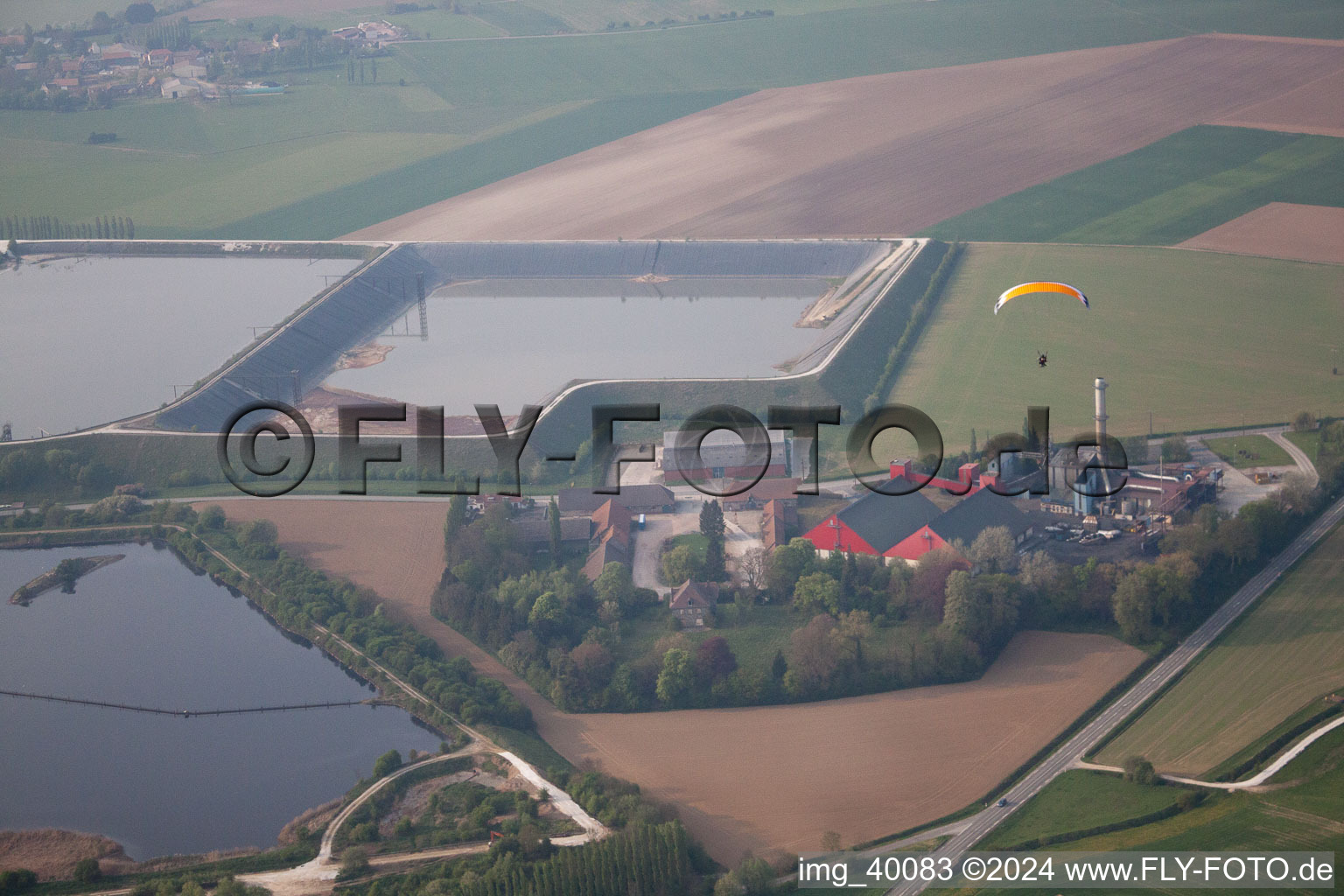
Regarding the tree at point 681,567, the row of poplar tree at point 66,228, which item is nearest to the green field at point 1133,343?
the tree at point 681,567

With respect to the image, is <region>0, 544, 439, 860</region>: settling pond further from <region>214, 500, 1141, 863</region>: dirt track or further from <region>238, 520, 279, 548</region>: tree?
<region>214, 500, 1141, 863</region>: dirt track

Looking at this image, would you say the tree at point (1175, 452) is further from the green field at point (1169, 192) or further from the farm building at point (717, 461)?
the green field at point (1169, 192)

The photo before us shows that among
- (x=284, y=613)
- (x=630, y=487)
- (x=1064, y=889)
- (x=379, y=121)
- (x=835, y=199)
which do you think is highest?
(x=379, y=121)

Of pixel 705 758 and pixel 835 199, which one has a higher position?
pixel 835 199

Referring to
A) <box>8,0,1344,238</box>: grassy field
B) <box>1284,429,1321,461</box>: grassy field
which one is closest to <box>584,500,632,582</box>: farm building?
<box>1284,429,1321,461</box>: grassy field

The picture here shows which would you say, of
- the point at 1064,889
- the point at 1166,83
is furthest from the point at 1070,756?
the point at 1166,83

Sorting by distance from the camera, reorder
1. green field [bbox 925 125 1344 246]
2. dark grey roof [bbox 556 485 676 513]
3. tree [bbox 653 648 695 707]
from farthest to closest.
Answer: green field [bbox 925 125 1344 246] < dark grey roof [bbox 556 485 676 513] < tree [bbox 653 648 695 707]

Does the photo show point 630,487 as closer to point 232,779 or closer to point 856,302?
point 232,779
